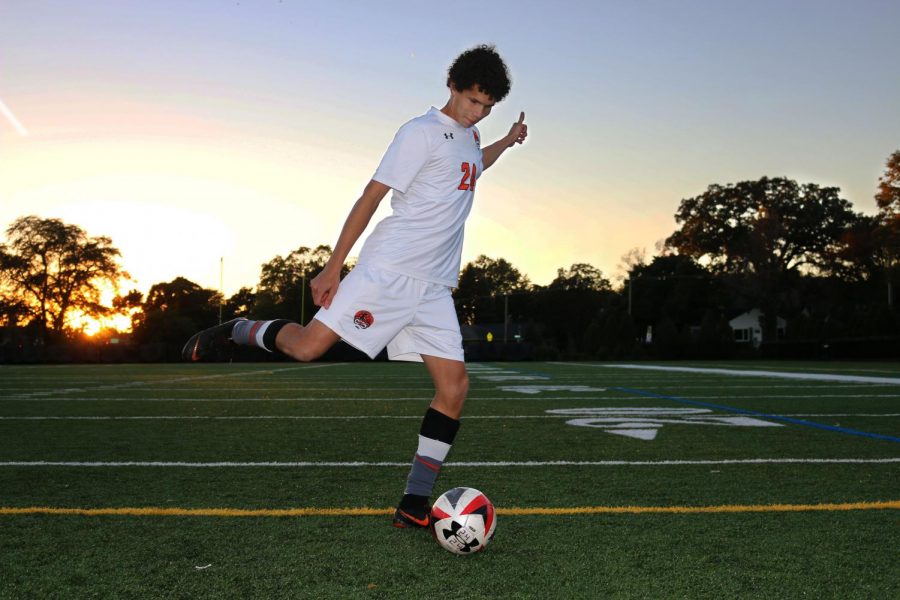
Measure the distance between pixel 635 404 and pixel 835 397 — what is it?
9.91 feet

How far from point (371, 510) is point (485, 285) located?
395 feet

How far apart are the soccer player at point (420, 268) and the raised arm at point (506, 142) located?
552 millimetres

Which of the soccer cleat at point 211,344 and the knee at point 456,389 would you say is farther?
the soccer cleat at point 211,344

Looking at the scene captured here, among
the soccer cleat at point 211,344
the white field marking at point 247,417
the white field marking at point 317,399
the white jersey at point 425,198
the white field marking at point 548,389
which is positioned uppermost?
the white jersey at point 425,198

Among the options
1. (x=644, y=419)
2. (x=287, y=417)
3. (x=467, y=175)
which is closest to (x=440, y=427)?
(x=467, y=175)

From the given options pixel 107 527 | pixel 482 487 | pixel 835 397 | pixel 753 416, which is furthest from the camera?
pixel 835 397

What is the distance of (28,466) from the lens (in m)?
4.85

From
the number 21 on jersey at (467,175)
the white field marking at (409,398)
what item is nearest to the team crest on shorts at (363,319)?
the number 21 on jersey at (467,175)

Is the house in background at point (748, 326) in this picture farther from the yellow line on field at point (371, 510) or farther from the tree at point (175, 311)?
the yellow line on field at point (371, 510)

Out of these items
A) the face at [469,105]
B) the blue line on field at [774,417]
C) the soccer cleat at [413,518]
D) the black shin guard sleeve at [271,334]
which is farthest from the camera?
the blue line on field at [774,417]

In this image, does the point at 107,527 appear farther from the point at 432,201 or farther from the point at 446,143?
the point at 446,143

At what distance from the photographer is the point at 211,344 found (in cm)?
430

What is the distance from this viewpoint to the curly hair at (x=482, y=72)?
344 centimetres

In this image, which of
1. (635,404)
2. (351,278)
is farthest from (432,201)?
(635,404)
